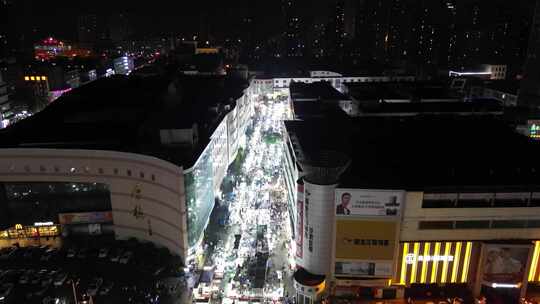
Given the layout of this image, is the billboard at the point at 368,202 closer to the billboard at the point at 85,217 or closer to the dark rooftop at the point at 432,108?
the billboard at the point at 85,217

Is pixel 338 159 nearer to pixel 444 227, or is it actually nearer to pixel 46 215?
pixel 444 227

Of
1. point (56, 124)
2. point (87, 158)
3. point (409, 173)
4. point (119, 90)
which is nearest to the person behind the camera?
point (409, 173)

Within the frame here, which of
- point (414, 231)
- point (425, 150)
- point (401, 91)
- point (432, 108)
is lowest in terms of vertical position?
point (414, 231)

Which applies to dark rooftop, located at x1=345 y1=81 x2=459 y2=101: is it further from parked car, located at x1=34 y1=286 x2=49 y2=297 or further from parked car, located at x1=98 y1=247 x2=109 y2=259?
parked car, located at x1=34 y1=286 x2=49 y2=297

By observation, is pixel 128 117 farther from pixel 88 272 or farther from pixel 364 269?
pixel 364 269

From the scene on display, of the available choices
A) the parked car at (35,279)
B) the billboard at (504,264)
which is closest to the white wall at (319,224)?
the billboard at (504,264)

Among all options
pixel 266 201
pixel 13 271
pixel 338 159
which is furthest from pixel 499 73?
→ pixel 13 271

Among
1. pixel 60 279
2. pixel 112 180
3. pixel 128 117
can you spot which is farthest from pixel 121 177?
pixel 128 117
